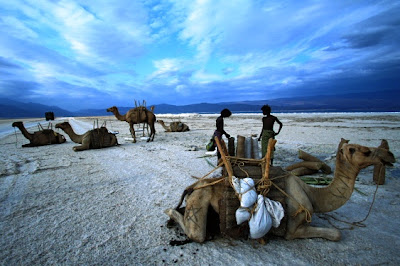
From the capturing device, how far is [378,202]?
481cm

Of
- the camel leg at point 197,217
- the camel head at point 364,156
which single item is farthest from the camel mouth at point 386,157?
the camel leg at point 197,217

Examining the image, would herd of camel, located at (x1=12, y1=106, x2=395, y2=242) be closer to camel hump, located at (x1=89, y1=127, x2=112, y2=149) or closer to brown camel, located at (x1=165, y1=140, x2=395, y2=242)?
brown camel, located at (x1=165, y1=140, x2=395, y2=242)

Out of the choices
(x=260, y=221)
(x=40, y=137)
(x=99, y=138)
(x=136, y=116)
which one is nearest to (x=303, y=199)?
(x=260, y=221)

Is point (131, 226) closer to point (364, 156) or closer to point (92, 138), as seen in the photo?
point (364, 156)

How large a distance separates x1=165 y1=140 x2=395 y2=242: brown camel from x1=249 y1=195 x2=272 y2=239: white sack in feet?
1.62

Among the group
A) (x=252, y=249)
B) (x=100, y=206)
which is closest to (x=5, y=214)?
(x=100, y=206)

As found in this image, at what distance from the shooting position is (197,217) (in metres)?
3.33

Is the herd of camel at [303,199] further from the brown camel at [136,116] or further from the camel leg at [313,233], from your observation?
the brown camel at [136,116]

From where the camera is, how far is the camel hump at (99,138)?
11.6 metres

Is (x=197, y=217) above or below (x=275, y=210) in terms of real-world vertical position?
below

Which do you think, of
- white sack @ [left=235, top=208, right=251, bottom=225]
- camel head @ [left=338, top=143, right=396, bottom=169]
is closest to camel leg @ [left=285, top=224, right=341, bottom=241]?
white sack @ [left=235, top=208, right=251, bottom=225]

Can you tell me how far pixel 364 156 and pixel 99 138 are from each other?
39.2 feet

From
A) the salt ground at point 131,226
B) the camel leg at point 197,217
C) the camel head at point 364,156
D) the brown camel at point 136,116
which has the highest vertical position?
the brown camel at point 136,116

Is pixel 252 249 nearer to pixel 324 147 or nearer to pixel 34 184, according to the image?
pixel 34 184
